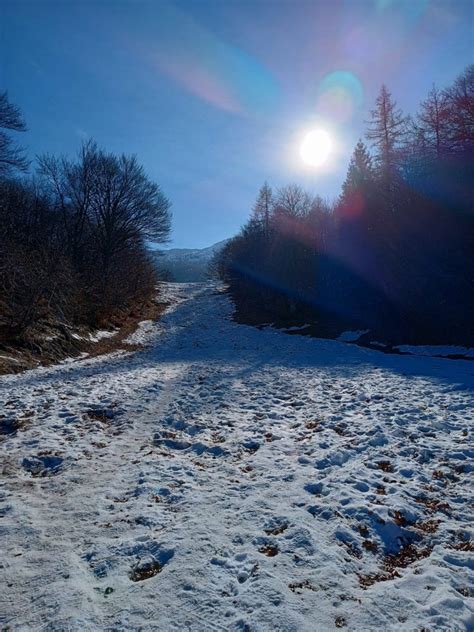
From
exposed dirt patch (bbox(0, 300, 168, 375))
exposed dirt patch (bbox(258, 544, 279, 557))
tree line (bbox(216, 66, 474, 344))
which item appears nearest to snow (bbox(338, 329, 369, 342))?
tree line (bbox(216, 66, 474, 344))

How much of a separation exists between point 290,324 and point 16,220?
22017 mm

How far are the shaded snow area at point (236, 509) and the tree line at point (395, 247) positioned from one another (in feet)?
34.3

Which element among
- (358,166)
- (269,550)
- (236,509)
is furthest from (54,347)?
(358,166)

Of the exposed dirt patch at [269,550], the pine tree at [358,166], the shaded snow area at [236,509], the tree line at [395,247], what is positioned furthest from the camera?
the pine tree at [358,166]

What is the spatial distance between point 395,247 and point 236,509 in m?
A: 20.9

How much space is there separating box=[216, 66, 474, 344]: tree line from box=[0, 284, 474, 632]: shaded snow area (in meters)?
10.5

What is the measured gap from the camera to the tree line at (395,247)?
1838cm

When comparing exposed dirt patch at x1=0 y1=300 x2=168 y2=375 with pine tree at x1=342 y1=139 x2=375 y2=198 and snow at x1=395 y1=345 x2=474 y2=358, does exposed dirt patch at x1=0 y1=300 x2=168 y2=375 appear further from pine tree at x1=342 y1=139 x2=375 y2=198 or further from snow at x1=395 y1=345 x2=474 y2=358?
pine tree at x1=342 y1=139 x2=375 y2=198

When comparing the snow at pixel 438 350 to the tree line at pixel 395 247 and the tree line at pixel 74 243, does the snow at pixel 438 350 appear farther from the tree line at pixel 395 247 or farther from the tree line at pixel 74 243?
the tree line at pixel 74 243

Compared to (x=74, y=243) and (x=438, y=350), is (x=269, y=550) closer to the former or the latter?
(x=438, y=350)

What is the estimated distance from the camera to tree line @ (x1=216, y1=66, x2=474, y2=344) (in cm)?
1838

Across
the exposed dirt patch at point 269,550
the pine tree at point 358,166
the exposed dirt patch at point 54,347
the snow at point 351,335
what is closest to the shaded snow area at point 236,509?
the exposed dirt patch at point 269,550

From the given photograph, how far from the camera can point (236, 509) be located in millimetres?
4238

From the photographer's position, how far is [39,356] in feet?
43.0
